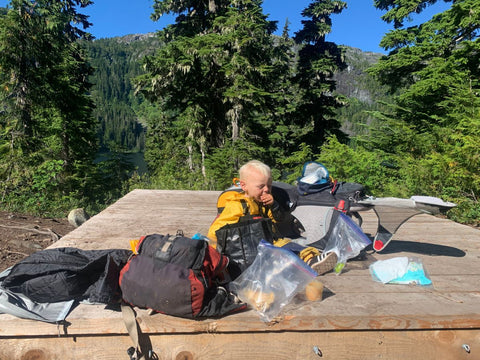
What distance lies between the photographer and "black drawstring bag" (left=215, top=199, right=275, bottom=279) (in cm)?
226

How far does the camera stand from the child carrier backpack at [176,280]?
67.0 inches

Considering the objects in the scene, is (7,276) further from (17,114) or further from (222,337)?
(17,114)

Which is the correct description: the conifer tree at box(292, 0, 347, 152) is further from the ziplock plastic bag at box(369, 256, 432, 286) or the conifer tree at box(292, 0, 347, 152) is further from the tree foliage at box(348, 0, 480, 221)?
the ziplock plastic bag at box(369, 256, 432, 286)

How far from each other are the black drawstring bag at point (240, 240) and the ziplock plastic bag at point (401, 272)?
86 cm

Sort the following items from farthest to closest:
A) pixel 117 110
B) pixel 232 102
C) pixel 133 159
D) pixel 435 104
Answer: pixel 117 110 < pixel 133 159 < pixel 232 102 < pixel 435 104

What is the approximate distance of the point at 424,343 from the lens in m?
1.85

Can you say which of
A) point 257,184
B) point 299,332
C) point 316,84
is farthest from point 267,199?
point 316,84

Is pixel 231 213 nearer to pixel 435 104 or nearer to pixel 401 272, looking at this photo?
pixel 401 272

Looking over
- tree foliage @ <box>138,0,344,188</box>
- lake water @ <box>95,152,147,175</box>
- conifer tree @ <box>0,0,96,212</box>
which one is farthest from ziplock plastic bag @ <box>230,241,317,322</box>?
lake water @ <box>95,152,147,175</box>

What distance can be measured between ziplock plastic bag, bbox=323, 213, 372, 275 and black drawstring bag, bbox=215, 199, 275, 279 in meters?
0.60

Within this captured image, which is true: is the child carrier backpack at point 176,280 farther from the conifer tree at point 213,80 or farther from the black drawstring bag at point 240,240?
the conifer tree at point 213,80

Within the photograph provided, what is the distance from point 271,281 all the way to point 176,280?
59 centimetres

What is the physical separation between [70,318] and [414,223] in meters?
3.82

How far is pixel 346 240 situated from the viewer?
8.19 ft
